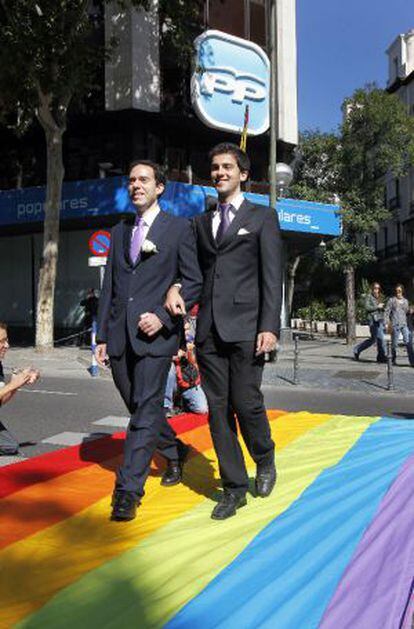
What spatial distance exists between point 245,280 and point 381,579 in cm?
170

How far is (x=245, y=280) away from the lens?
3699mm

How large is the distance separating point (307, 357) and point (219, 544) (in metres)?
14.9

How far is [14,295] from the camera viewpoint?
26047 millimetres

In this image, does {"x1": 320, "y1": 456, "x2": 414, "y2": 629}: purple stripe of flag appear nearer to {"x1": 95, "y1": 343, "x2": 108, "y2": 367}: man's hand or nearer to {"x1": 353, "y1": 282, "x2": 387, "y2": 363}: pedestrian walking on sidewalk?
{"x1": 95, "y1": 343, "x2": 108, "y2": 367}: man's hand

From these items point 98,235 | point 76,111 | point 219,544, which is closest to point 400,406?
point 219,544

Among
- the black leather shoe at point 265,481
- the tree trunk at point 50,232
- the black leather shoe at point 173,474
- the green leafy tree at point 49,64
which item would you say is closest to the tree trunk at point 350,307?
the green leafy tree at point 49,64

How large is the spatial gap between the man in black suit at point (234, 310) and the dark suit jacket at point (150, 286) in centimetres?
11

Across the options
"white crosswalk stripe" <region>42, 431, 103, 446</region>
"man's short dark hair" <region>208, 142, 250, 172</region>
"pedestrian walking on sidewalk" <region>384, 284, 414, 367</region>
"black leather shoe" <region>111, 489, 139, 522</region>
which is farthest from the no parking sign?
"black leather shoe" <region>111, 489, 139, 522</region>

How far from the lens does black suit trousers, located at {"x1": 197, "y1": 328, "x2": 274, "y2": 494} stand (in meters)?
3.68

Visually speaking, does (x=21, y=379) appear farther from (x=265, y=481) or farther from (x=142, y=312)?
(x=265, y=481)

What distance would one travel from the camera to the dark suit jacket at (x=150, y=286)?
382cm

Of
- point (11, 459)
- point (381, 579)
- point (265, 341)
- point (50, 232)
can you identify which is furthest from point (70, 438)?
point (50, 232)

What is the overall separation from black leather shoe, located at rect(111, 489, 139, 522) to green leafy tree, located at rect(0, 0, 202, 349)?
14.7 meters

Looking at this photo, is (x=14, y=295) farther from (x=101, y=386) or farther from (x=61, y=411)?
(x=61, y=411)
